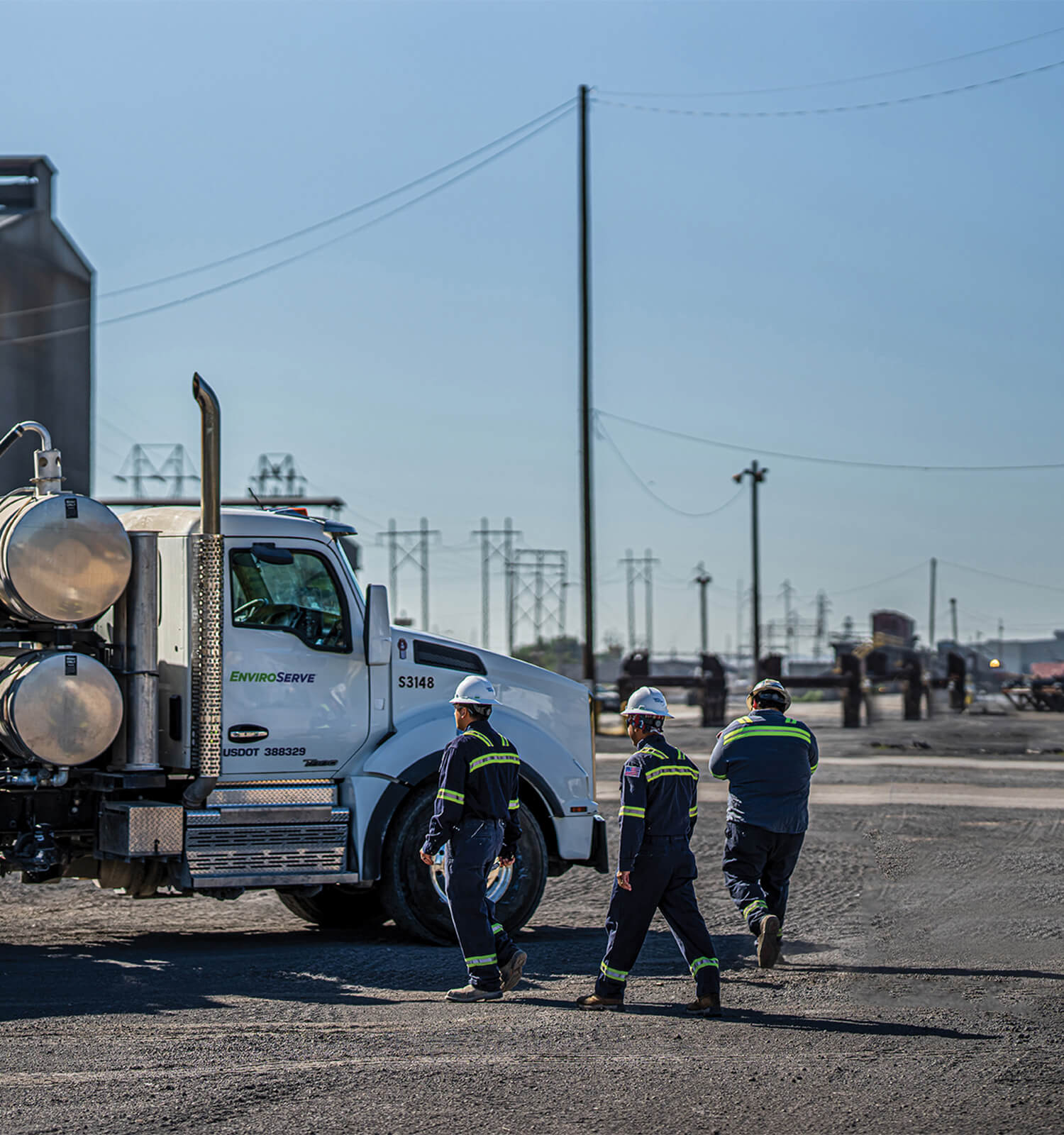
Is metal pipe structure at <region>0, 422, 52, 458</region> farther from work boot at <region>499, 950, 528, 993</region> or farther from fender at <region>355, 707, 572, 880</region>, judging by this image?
work boot at <region>499, 950, 528, 993</region>

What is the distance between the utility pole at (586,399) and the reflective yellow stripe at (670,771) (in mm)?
19667

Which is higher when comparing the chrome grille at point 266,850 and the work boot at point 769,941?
the chrome grille at point 266,850

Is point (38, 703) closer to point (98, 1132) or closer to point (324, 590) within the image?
point (324, 590)

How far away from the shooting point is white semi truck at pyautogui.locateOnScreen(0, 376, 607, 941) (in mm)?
9867

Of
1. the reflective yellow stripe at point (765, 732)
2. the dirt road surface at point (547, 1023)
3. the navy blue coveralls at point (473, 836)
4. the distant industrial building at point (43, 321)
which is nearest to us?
the dirt road surface at point (547, 1023)

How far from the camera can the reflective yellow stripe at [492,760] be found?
8461 mm

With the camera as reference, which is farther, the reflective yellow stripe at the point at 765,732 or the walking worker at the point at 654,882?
the reflective yellow stripe at the point at 765,732

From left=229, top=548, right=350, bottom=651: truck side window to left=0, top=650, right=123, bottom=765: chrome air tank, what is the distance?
109 cm

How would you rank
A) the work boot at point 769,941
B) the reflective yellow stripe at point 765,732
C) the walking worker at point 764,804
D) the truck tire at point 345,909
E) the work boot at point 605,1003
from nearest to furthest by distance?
the work boot at point 605,1003, the work boot at point 769,941, the walking worker at point 764,804, the reflective yellow stripe at point 765,732, the truck tire at point 345,909

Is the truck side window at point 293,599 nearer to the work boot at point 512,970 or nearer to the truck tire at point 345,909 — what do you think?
the truck tire at point 345,909

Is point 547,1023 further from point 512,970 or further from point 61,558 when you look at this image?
point 61,558

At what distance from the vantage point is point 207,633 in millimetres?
10211

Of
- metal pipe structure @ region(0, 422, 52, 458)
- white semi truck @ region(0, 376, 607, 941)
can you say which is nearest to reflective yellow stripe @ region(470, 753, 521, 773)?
white semi truck @ region(0, 376, 607, 941)

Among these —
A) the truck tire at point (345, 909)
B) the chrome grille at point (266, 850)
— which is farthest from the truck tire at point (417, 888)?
the truck tire at point (345, 909)
